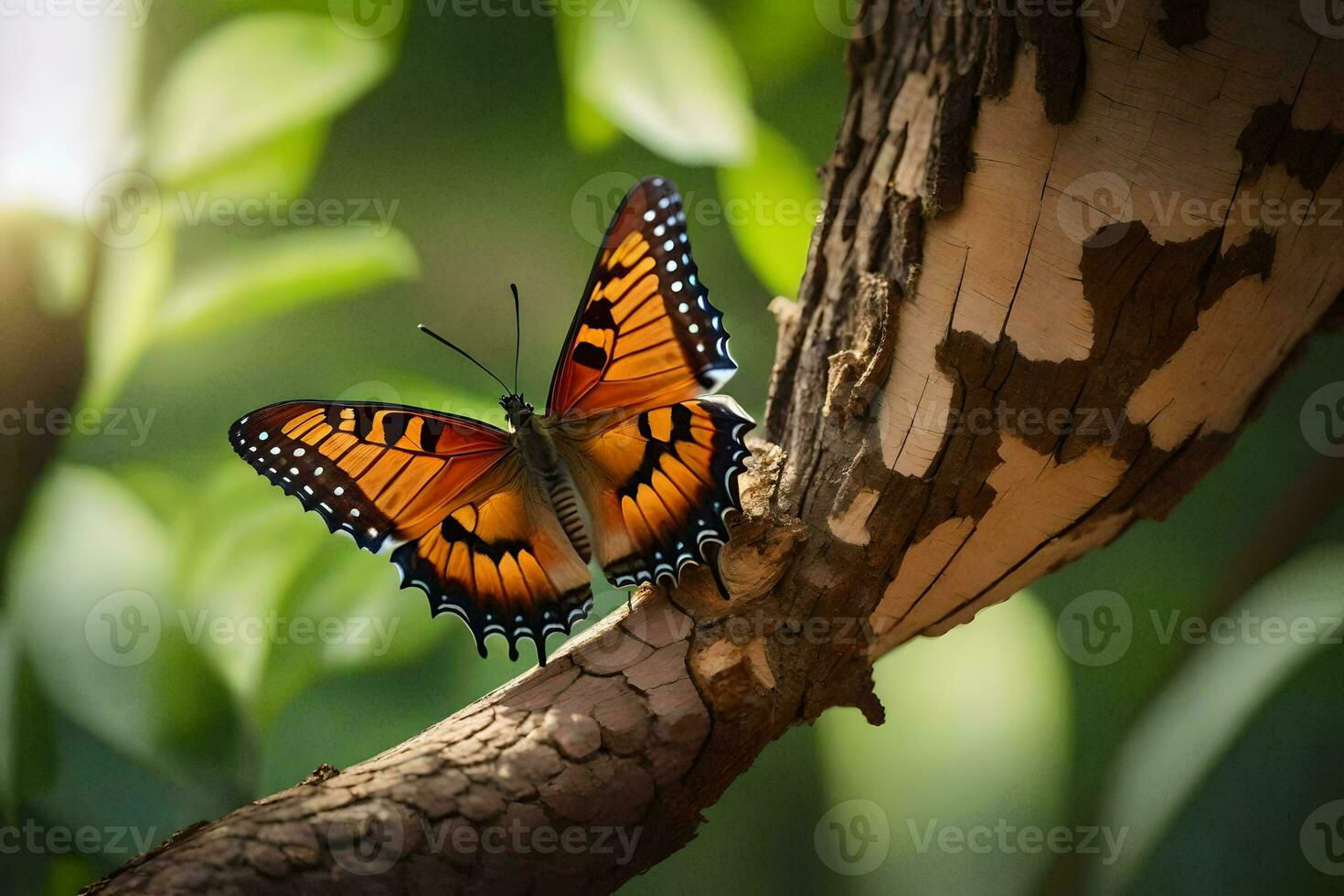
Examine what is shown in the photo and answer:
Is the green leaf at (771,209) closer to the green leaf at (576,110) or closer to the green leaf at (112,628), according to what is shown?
the green leaf at (576,110)

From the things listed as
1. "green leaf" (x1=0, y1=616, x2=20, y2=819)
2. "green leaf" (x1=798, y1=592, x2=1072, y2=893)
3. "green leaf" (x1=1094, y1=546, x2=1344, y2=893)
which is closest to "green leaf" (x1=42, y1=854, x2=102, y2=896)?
"green leaf" (x1=0, y1=616, x2=20, y2=819)

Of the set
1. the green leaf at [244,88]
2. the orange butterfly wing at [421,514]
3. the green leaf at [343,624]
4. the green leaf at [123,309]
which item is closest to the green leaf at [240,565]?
the green leaf at [343,624]

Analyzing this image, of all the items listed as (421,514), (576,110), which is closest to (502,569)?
(421,514)

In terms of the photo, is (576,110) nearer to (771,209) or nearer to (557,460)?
(771,209)

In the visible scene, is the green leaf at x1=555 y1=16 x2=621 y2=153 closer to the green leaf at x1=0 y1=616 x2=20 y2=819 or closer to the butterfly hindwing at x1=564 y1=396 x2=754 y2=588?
the butterfly hindwing at x1=564 y1=396 x2=754 y2=588

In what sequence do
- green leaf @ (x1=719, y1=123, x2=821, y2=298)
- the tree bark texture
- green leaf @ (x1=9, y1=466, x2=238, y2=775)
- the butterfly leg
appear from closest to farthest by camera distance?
the tree bark texture < the butterfly leg < green leaf @ (x1=9, y1=466, x2=238, y2=775) < green leaf @ (x1=719, y1=123, x2=821, y2=298)

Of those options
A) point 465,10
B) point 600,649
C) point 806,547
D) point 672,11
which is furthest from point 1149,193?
point 465,10
